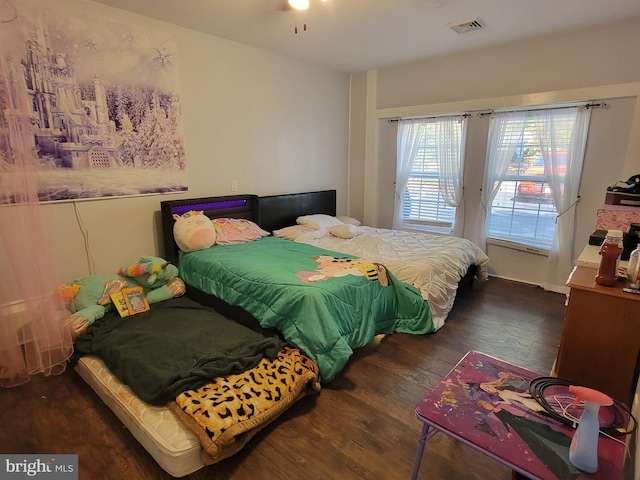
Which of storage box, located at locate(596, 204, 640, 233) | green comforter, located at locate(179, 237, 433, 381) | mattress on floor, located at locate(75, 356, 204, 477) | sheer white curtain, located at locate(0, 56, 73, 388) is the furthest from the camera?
storage box, located at locate(596, 204, 640, 233)

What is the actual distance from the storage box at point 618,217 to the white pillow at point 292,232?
252 cm

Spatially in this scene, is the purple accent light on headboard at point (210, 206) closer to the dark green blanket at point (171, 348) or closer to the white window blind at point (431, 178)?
the dark green blanket at point (171, 348)

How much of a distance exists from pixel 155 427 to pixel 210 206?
7.20ft

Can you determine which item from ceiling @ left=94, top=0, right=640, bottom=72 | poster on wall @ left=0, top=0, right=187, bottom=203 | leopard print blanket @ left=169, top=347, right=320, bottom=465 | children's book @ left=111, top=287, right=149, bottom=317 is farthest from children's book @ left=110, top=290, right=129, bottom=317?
ceiling @ left=94, top=0, right=640, bottom=72

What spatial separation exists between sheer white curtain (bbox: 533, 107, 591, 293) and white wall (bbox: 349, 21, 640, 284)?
0.08 m

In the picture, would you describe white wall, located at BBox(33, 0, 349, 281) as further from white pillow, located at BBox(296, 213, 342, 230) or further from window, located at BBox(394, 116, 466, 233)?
window, located at BBox(394, 116, 466, 233)

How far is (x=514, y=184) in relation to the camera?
3879mm

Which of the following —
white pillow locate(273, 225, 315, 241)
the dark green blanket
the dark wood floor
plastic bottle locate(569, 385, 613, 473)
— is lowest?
the dark wood floor

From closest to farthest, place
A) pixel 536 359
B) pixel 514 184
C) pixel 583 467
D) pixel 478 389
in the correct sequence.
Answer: pixel 583 467, pixel 478 389, pixel 536 359, pixel 514 184

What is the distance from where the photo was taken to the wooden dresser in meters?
1.59

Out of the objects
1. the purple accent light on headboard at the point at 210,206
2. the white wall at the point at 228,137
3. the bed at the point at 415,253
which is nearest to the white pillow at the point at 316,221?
the bed at the point at 415,253

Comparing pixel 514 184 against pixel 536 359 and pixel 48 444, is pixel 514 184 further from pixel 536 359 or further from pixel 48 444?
pixel 48 444

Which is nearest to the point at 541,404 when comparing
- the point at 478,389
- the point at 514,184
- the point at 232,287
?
the point at 478,389

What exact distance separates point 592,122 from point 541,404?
3163 millimetres
